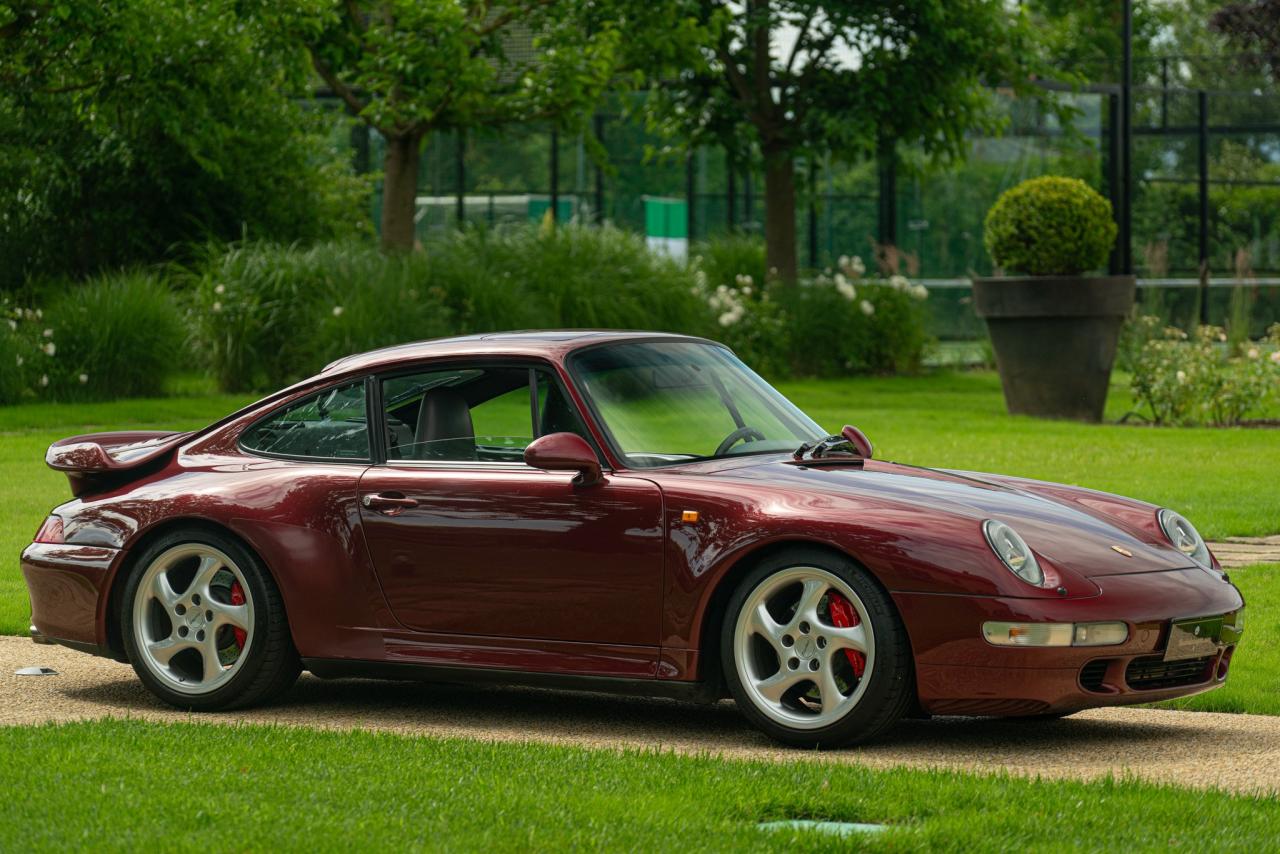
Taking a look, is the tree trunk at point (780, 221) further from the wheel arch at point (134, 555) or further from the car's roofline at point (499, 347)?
the wheel arch at point (134, 555)

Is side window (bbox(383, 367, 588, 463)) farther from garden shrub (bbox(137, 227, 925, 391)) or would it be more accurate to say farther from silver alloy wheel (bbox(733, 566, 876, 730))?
garden shrub (bbox(137, 227, 925, 391))

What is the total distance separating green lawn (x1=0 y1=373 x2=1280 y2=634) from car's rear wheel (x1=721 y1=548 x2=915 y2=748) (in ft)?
12.5

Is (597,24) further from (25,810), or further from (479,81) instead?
(25,810)

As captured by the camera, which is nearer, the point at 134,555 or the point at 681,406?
the point at 681,406

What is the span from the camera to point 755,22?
2725 centimetres

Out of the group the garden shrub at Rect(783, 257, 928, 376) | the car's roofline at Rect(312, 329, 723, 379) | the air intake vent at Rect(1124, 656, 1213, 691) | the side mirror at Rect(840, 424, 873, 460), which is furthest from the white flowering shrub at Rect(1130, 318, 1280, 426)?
the air intake vent at Rect(1124, 656, 1213, 691)

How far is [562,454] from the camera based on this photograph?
21.4ft

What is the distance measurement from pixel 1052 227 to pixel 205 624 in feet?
48.0

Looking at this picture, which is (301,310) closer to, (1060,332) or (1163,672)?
(1060,332)

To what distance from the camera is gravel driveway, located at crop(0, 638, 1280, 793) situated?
6.13 meters

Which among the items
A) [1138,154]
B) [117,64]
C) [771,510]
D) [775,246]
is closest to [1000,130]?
[775,246]

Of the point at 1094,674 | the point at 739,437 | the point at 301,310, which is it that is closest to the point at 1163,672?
the point at 1094,674

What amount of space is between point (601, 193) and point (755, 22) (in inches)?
296

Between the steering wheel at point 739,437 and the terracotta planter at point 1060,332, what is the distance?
1411cm
